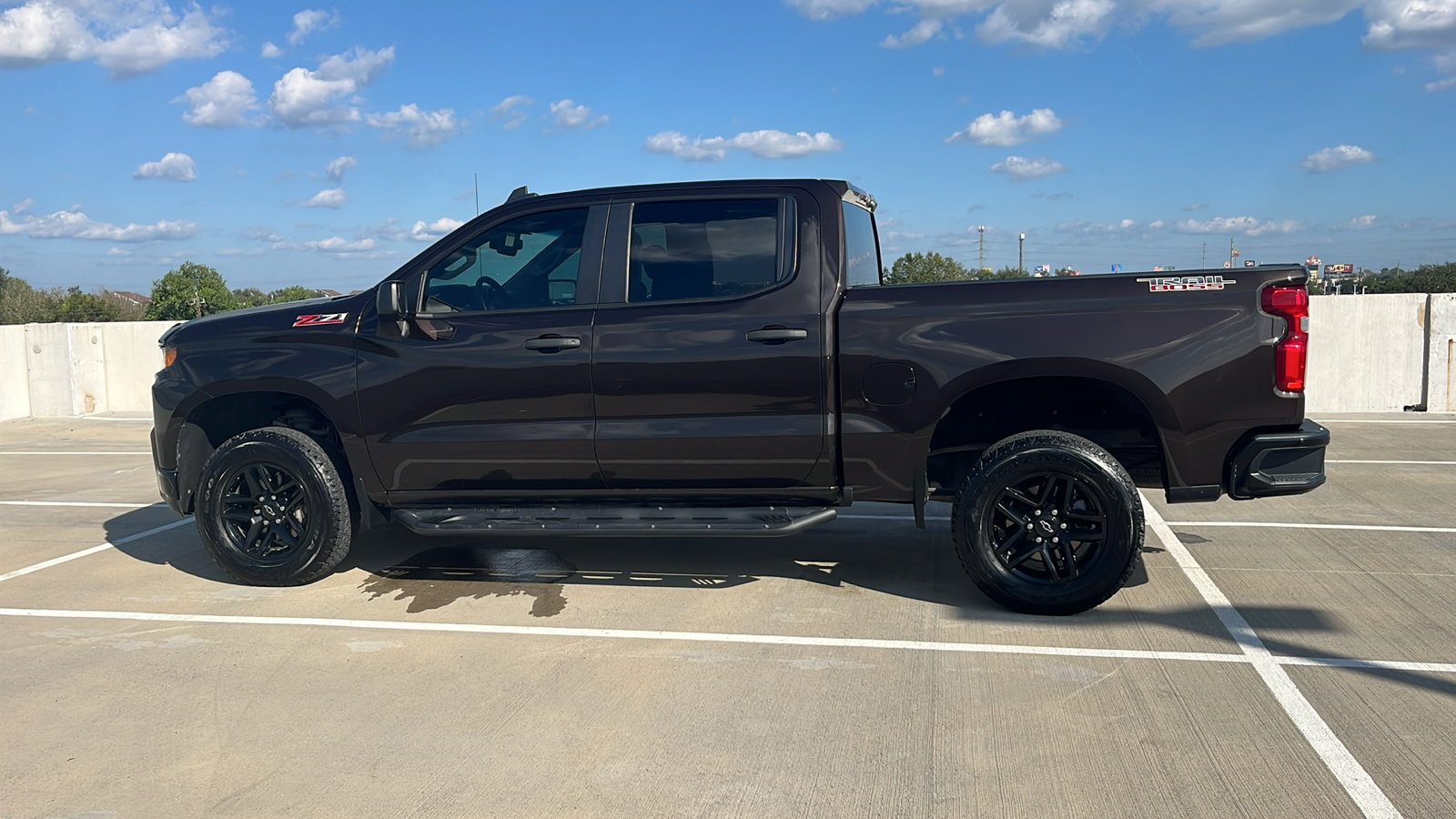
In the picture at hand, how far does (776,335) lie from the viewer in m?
4.98

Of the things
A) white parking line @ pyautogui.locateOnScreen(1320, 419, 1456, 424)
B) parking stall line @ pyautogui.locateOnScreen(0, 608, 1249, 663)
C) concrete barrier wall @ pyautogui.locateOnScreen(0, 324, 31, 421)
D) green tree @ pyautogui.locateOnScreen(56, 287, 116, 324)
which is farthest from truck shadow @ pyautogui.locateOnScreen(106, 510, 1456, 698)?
green tree @ pyautogui.locateOnScreen(56, 287, 116, 324)

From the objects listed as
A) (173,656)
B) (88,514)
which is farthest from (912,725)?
(88,514)

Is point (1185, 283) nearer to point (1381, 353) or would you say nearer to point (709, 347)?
point (709, 347)

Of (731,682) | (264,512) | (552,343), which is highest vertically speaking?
(552,343)

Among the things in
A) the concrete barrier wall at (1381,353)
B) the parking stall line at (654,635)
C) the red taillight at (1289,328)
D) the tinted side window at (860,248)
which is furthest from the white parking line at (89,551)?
the concrete barrier wall at (1381,353)

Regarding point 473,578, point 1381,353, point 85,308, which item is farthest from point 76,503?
point 85,308

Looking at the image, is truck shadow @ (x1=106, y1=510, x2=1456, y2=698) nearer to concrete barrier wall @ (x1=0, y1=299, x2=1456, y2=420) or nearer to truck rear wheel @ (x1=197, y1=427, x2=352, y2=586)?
truck rear wheel @ (x1=197, y1=427, x2=352, y2=586)

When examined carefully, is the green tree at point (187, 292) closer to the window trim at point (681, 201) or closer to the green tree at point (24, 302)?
the green tree at point (24, 302)

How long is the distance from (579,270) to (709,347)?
84 cm

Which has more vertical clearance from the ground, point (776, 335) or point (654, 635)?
point (776, 335)

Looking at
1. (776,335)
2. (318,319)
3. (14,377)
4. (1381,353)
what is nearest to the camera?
(776,335)

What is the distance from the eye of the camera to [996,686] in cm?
404

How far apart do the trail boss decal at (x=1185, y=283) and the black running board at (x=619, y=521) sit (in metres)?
1.80

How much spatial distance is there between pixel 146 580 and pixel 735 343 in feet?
12.3
